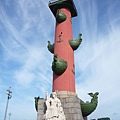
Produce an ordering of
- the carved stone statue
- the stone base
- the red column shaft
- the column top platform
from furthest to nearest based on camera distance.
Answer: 1. the column top platform
2. the red column shaft
3. the stone base
4. the carved stone statue

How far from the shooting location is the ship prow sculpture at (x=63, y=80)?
9180mm

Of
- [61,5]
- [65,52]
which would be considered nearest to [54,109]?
[65,52]

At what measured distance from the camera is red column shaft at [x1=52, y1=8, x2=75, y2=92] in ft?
34.1

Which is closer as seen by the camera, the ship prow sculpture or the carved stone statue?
the carved stone statue

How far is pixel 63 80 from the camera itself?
411 inches

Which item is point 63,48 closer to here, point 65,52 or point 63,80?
point 65,52

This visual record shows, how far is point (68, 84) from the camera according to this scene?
1031 cm

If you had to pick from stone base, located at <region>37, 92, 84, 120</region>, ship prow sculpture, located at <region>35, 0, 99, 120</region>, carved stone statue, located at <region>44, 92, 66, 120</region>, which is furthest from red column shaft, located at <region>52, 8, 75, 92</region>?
carved stone statue, located at <region>44, 92, 66, 120</region>

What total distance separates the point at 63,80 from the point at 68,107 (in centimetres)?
174

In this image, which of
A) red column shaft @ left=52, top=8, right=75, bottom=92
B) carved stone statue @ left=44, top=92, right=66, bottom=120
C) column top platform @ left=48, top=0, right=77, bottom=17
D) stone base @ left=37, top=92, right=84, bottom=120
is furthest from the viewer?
column top platform @ left=48, top=0, right=77, bottom=17

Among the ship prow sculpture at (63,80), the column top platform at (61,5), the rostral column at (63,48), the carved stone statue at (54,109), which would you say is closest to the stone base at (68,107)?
the ship prow sculpture at (63,80)

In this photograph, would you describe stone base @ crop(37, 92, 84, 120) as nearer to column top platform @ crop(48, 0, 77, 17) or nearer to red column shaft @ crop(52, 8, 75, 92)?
red column shaft @ crop(52, 8, 75, 92)

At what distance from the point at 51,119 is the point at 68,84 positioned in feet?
7.92

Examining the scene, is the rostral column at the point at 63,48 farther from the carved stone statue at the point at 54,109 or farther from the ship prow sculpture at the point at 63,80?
the carved stone statue at the point at 54,109
